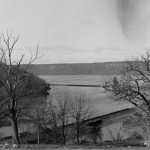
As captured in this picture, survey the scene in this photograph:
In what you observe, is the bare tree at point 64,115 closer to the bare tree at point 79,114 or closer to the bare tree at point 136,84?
the bare tree at point 79,114

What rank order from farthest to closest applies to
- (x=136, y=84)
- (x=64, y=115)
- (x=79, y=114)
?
(x=64, y=115) → (x=79, y=114) → (x=136, y=84)

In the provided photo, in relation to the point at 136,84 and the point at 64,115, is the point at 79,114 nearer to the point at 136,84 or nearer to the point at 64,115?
the point at 64,115

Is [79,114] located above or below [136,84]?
below

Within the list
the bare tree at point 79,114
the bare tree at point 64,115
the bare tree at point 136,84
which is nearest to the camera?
the bare tree at point 136,84

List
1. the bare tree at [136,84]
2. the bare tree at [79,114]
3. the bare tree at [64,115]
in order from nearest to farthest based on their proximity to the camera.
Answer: the bare tree at [136,84] < the bare tree at [64,115] < the bare tree at [79,114]

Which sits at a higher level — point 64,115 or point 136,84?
point 136,84

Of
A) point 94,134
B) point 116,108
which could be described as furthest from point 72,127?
point 116,108

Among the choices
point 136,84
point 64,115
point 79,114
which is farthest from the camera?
point 64,115

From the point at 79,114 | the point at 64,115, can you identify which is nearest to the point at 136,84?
the point at 79,114

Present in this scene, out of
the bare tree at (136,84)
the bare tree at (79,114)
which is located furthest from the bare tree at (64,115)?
the bare tree at (136,84)

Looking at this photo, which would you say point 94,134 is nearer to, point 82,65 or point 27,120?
point 27,120

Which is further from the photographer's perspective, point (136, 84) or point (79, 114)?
point (79, 114)
